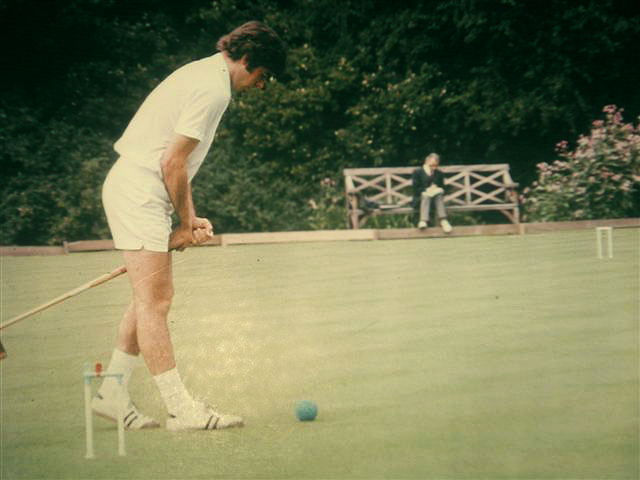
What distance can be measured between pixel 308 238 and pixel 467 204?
347 cm

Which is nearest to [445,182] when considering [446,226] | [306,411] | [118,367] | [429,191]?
[429,191]

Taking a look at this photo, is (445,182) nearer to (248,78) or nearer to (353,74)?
(353,74)

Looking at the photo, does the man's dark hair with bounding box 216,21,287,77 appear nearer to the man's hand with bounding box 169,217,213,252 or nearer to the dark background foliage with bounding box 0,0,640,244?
the man's hand with bounding box 169,217,213,252

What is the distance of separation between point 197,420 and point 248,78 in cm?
139

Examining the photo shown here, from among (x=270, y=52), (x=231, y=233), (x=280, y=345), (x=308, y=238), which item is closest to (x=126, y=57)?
(x=231, y=233)

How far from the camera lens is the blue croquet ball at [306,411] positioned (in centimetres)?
495

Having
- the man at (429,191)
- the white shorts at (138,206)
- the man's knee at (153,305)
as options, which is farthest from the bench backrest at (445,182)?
the white shorts at (138,206)

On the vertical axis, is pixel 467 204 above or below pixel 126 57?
below

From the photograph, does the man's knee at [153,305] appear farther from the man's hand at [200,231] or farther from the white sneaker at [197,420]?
the white sneaker at [197,420]

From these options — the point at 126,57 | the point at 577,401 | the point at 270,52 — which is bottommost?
the point at 577,401

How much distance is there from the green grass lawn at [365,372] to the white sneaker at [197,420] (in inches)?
1.8

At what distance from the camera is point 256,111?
1978 centimetres

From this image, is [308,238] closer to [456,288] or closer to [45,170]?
[45,170]

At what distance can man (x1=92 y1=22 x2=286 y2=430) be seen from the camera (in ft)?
14.9
